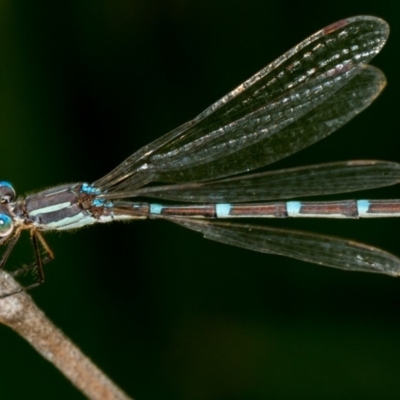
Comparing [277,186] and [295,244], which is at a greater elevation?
[277,186]

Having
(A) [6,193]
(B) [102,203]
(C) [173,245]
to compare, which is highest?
(A) [6,193]

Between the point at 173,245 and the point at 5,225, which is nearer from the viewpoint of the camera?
the point at 5,225

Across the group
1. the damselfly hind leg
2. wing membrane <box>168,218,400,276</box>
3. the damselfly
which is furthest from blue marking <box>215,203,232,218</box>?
the damselfly hind leg

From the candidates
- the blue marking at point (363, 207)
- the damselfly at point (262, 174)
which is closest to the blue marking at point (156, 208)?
the damselfly at point (262, 174)

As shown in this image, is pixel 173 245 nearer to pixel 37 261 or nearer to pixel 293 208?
pixel 293 208

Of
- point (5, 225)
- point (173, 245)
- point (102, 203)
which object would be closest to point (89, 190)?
point (102, 203)

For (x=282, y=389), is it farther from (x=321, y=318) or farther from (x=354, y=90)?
(x=354, y=90)

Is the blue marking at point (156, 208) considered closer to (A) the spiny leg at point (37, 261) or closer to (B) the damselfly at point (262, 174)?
(B) the damselfly at point (262, 174)

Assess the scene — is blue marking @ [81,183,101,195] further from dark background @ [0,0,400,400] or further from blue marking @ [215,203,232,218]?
dark background @ [0,0,400,400]
